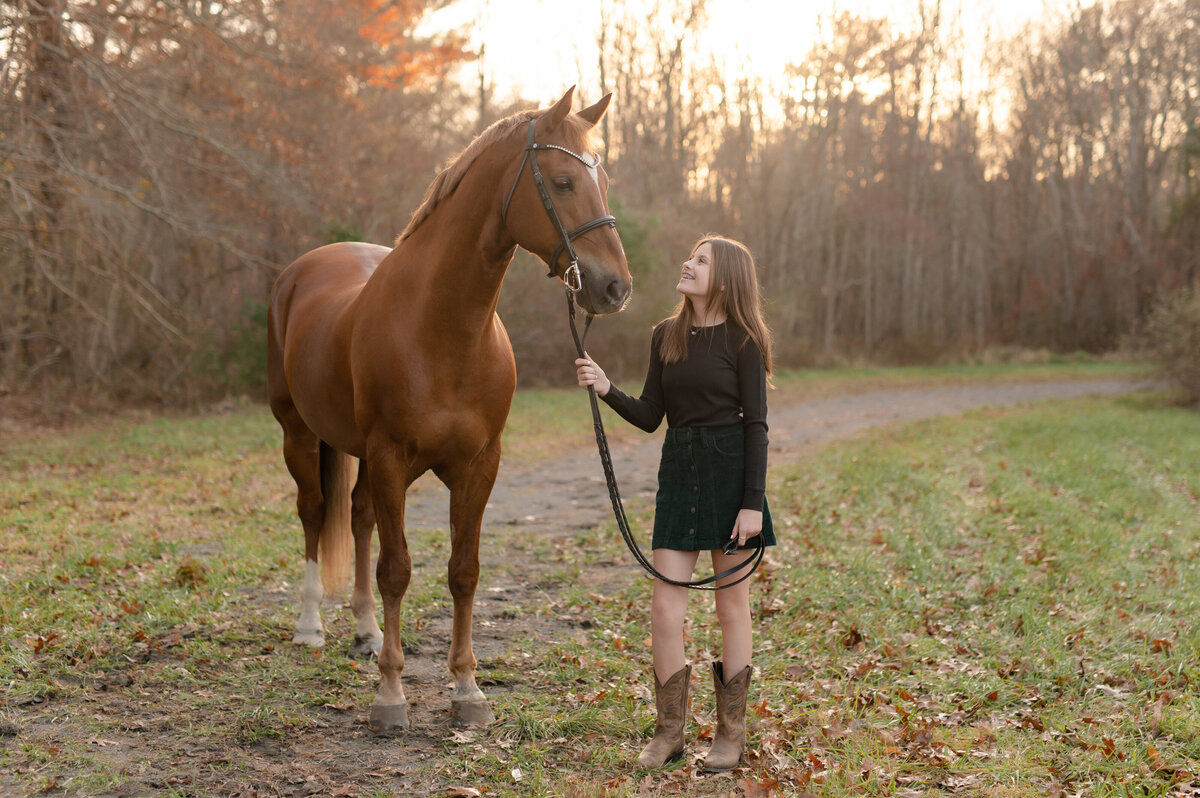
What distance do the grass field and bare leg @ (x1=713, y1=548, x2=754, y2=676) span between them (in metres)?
0.36

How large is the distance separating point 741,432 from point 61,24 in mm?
10539

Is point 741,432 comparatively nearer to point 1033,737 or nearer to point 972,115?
point 1033,737

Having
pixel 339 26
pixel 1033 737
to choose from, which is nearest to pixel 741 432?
pixel 1033 737

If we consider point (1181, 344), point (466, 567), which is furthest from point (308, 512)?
point (1181, 344)

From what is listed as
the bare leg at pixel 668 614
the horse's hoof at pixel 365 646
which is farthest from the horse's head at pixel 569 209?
the horse's hoof at pixel 365 646

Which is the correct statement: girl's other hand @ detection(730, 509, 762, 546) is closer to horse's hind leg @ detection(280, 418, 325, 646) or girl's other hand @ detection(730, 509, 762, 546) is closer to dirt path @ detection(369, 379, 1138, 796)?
dirt path @ detection(369, 379, 1138, 796)

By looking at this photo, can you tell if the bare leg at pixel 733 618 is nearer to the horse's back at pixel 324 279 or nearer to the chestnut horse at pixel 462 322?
the chestnut horse at pixel 462 322

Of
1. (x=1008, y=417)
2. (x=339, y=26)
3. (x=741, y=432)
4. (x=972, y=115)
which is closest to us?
(x=741, y=432)

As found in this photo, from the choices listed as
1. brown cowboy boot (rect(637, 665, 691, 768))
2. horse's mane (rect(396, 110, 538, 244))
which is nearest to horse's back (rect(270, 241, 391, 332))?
horse's mane (rect(396, 110, 538, 244))

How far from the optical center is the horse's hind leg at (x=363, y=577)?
15.3 ft

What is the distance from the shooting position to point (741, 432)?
3383mm

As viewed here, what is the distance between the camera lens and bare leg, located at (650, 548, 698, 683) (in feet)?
11.1

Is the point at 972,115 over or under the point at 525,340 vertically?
over

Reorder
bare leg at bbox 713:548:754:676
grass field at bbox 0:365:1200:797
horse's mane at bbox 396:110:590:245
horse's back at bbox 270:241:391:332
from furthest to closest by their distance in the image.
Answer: horse's back at bbox 270:241:391:332
horse's mane at bbox 396:110:590:245
bare leg at bbox 713:548:754:676
grass field at bbox 0:365:1200:797
